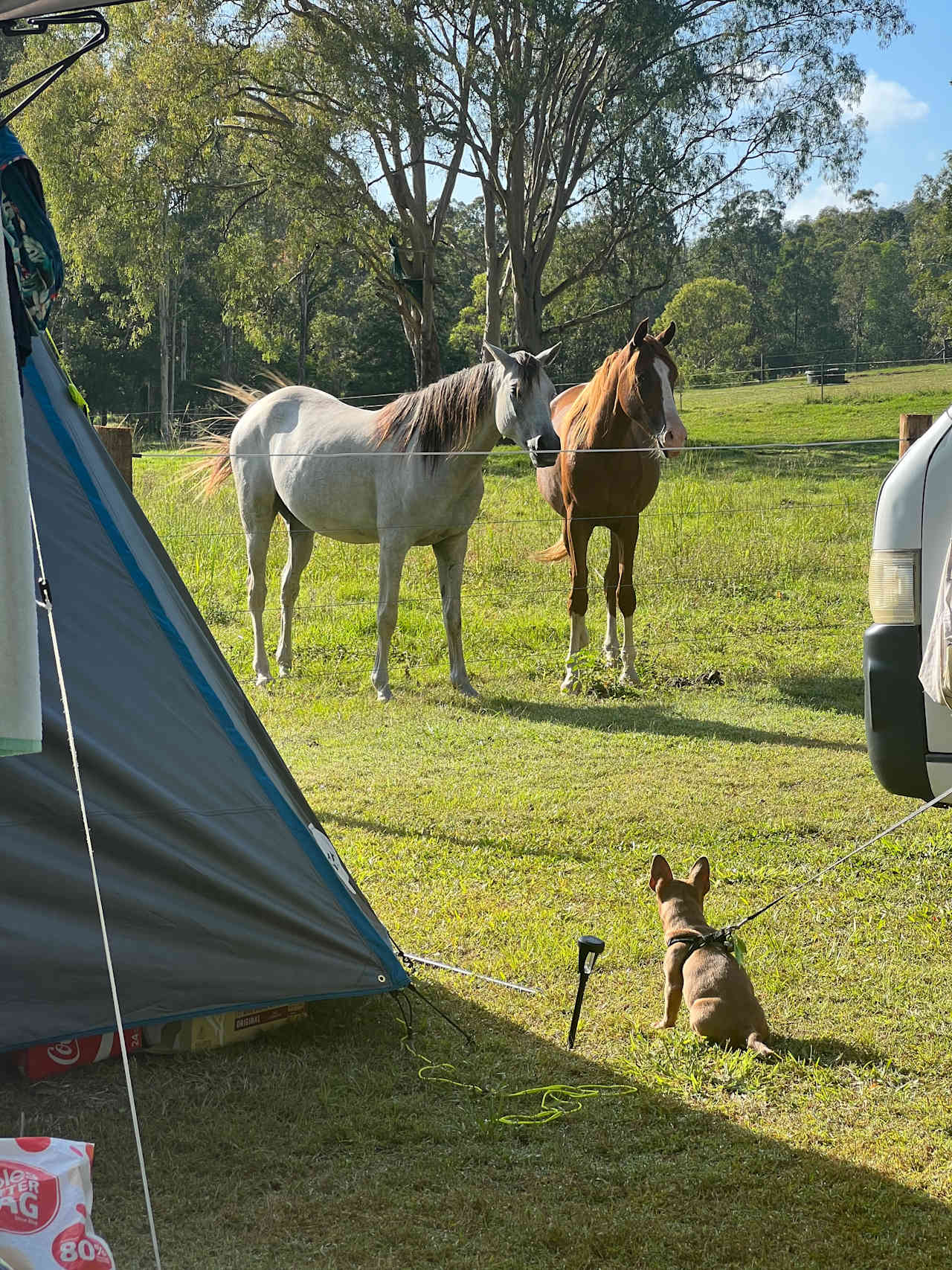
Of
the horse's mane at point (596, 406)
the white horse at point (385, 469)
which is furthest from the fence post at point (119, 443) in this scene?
the horse's mane at point (596, 406)

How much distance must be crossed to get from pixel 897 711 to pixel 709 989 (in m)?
1.05

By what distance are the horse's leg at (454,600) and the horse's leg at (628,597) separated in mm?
1131

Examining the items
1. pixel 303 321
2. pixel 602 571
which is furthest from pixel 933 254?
pixel 602 571

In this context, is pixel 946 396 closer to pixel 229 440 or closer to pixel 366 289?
pixel 366 289

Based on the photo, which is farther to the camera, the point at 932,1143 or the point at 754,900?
Answer: the point at 754,900

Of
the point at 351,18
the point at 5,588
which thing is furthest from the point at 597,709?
the point at 351,18

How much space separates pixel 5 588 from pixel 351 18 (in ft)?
67.3

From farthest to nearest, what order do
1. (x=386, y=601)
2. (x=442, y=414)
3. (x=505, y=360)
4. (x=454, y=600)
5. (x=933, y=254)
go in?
(x=933, y=254) → (x=454, y=600) → (x=386, y=601) → (x=442, y=414) → (x=505, y=360)

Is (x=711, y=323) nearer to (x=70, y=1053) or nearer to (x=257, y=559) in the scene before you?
(x=257, y=559)

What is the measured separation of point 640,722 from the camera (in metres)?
7.60

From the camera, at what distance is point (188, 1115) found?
312 centimetres

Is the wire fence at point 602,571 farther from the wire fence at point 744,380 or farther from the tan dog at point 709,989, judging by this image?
the wire fence at point 744,380

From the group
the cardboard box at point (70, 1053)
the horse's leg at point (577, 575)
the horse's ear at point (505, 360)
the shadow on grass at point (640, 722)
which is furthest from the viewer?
the horse's leg at point (577, 575)

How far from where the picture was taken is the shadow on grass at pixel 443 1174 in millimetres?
2578
